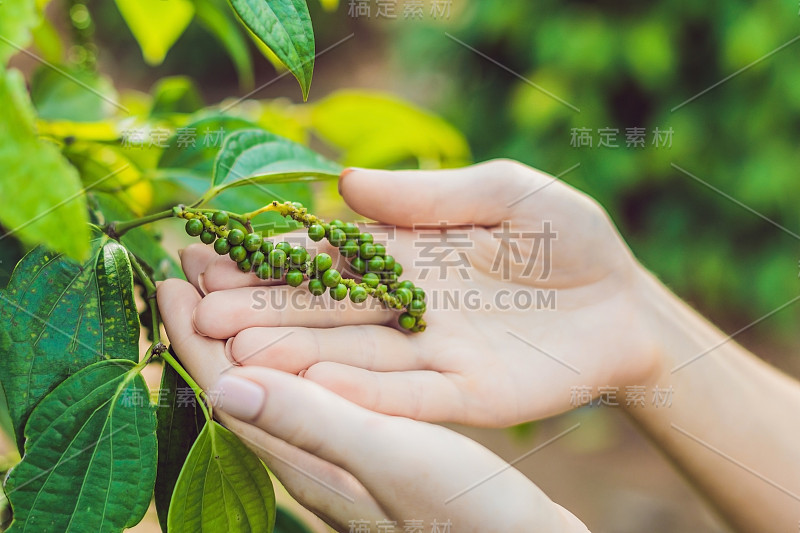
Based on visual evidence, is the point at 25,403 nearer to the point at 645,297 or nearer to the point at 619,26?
the point at 645,297

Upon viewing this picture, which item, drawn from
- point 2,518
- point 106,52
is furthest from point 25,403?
point 106,52

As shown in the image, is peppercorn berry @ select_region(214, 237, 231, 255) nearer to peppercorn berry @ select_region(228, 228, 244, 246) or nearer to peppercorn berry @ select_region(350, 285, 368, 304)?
peppercorn berry @ select_region(228, 228, 244, 246)

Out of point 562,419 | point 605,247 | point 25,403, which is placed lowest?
point 562,419

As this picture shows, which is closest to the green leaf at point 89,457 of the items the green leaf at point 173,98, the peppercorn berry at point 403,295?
the peppercorn berry at point 403,295

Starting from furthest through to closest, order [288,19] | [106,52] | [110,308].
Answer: [106,52] < [110,308] < [288,19]

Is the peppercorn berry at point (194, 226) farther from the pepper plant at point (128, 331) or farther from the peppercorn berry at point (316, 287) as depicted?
the peppercorn berry at point (316, 287)
